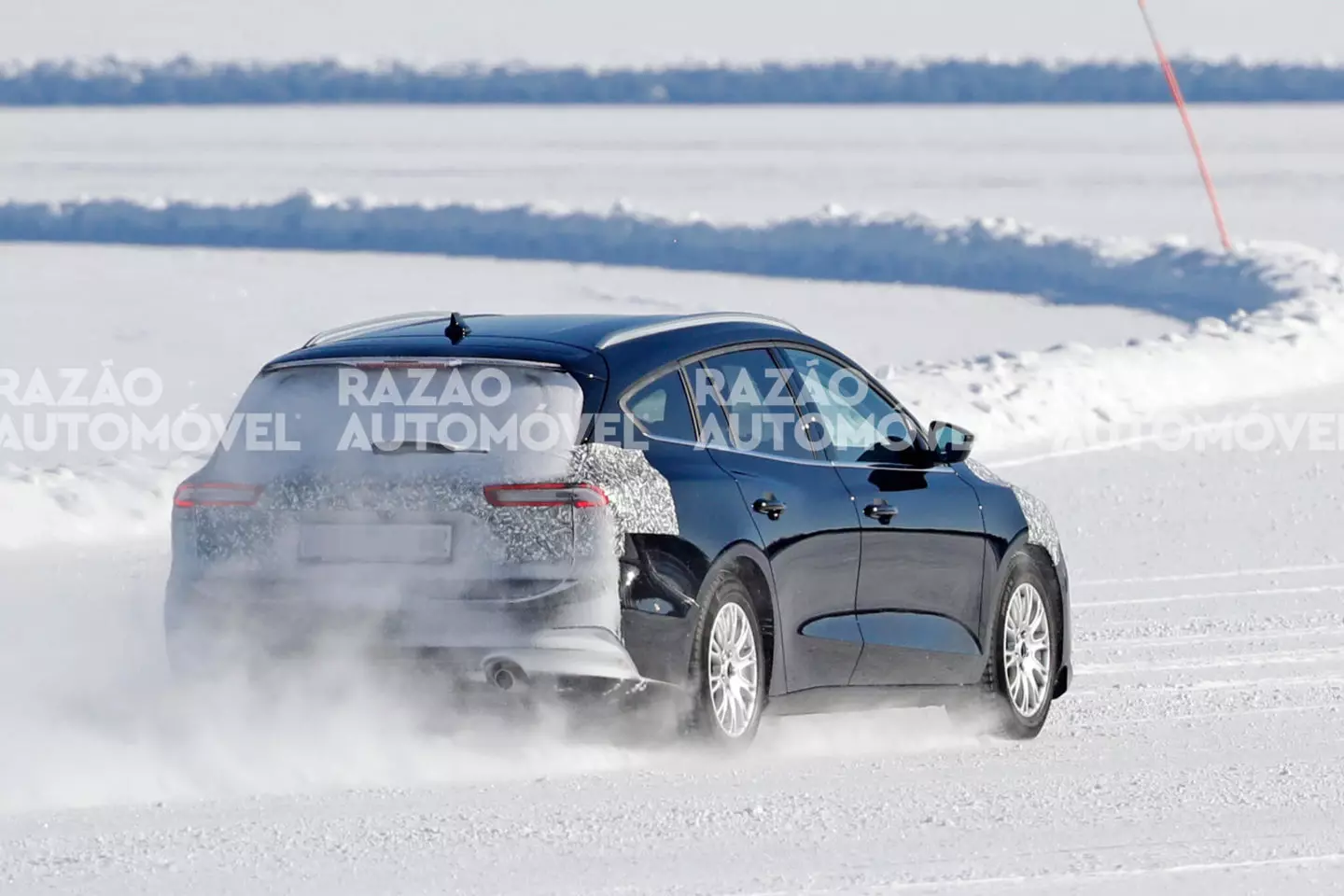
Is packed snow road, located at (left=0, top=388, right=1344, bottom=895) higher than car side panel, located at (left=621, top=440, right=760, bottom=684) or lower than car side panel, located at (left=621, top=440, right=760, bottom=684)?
lower

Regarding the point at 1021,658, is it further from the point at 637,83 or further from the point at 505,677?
the point at 637,83

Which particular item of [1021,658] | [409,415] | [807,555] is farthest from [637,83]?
[409,415]

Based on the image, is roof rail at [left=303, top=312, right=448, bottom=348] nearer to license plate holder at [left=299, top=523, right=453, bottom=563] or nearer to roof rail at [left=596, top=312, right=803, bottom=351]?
roof rail at [left=596, top=312, right=803, bottom=351]

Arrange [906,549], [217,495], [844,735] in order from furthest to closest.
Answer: [844,735] < [906,549] < [217,495]

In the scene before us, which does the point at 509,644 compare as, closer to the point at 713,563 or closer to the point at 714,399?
the point at 713,563

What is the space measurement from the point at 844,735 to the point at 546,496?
1890 millimetres

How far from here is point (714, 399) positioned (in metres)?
7.32

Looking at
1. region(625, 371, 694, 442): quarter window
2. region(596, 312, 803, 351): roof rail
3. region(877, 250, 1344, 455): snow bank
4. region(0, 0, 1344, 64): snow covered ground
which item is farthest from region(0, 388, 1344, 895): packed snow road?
region(0, 0, 1344, 64): snow covered ground

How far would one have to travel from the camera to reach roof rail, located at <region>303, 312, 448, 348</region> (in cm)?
738

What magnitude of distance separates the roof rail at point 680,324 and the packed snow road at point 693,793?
3.91 feet

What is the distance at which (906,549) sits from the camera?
7.81 meters

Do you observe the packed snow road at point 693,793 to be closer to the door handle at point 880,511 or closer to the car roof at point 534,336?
the door handle at point 880,511

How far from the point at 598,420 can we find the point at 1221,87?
122 feet

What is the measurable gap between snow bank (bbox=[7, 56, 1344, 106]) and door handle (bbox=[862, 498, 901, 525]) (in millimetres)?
35905
